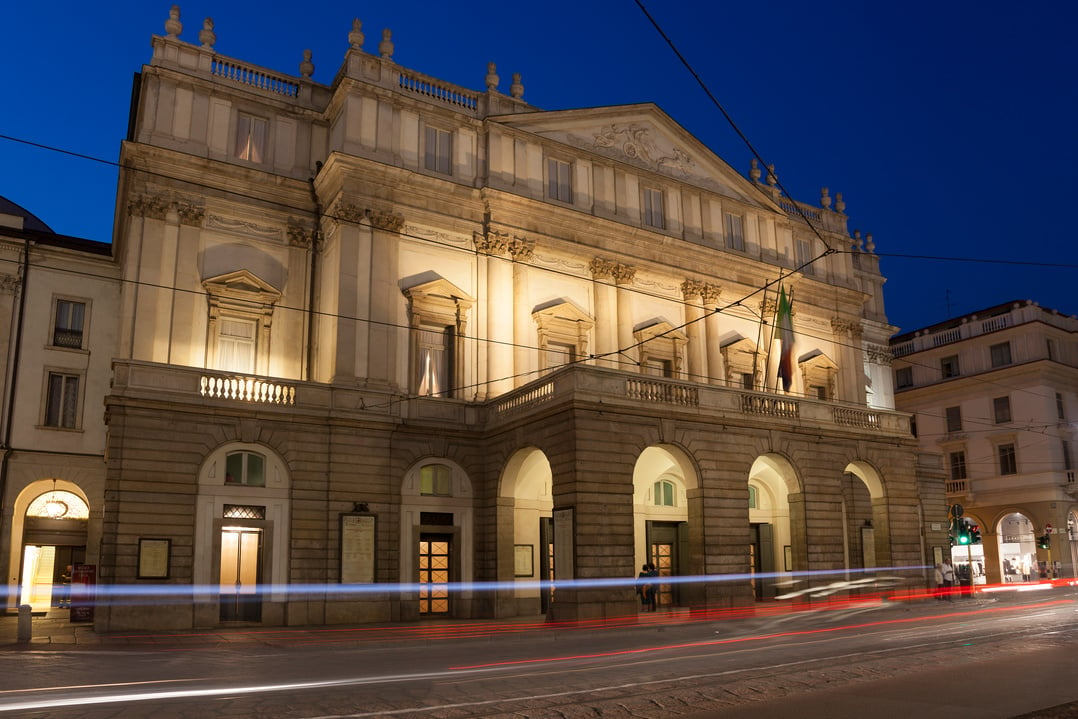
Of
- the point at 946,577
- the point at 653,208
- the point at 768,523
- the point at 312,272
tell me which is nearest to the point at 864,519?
the point at 946,577

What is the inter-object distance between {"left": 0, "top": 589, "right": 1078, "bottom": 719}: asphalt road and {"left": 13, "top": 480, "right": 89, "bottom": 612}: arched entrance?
1187 centimetres

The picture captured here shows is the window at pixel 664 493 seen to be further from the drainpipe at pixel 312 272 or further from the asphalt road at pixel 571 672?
the drainpipe at pixel 312 272

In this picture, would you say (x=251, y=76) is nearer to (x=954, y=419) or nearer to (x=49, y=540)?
(x=49, y=540)

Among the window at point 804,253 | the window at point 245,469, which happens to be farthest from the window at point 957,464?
the window at point 245,469

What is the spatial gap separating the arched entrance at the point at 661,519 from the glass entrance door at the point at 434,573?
6177mm

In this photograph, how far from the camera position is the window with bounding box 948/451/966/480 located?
5204cm

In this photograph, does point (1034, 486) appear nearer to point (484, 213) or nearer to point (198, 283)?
point (484, 213)

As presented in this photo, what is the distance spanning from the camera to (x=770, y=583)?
3102 centimetres

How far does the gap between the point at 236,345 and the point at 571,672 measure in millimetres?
17940

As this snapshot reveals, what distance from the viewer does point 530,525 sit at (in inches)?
1106

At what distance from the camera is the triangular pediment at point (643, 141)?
32.6 metres

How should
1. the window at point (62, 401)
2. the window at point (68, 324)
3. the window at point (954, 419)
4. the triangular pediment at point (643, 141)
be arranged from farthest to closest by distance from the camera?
the window at point (954, 419), the triangular pediment at point (643, 141), the window at point (68, 324), the window at point (62, 401)

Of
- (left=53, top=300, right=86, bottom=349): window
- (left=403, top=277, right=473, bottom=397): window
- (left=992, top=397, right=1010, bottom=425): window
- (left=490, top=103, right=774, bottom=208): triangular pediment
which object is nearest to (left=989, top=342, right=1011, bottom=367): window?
(left=992, top=397, right=1010, bottom=425): window

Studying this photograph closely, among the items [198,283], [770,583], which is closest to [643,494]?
[770,583]
